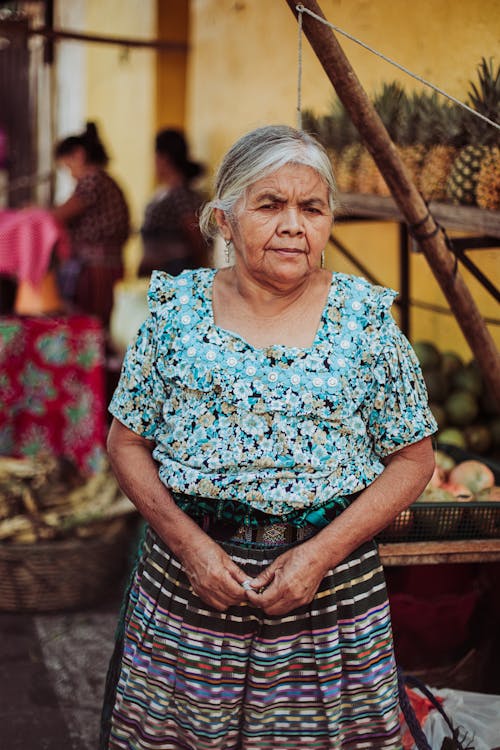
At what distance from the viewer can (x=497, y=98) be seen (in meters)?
2.55

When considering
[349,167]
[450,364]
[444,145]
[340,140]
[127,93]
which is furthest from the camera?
[127,93]

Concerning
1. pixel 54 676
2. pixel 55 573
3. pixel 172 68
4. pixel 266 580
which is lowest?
pixel 54 676

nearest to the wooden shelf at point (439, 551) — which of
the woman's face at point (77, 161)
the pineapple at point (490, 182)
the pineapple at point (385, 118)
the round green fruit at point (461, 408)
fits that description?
the round green fruit at point (461, 408)

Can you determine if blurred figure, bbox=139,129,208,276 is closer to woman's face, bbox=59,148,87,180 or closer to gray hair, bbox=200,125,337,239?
woman's face, bbox=59,148,87,180

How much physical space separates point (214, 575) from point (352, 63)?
2.11m

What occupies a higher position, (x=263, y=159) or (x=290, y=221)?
(x=263, y=159)

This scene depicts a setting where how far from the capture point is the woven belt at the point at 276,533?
188 cm

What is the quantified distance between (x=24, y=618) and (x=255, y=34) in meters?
3.39

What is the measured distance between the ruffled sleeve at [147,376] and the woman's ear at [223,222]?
183mm

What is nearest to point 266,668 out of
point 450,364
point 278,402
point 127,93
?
point 278,402

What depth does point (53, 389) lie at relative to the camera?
471 centimetres

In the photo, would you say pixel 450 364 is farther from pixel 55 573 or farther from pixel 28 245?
pixel 28 245

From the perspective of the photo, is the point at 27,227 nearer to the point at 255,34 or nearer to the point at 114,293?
the point at 114,293

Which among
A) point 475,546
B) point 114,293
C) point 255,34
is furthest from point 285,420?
point 114,293
